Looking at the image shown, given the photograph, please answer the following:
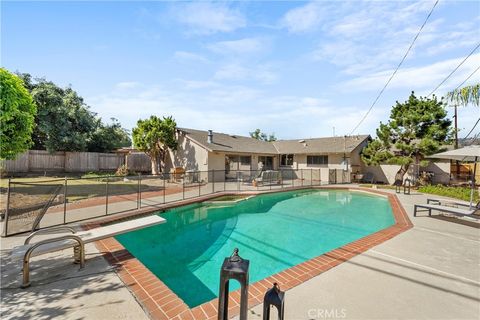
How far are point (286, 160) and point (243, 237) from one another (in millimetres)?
20053

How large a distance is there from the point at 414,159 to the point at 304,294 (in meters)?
20.6

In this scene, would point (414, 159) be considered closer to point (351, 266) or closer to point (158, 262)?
point (351, 266)

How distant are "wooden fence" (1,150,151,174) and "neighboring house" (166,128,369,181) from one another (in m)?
5.51

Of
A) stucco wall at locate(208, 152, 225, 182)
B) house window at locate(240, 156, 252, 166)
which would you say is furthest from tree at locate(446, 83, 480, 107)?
house window at locate(240, 156, 252, 166)

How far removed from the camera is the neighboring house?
20578 mm

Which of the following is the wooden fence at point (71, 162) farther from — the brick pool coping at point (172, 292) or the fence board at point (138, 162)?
the brick pool coping at point (172, 292)

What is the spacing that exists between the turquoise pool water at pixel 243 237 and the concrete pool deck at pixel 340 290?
1.59 m

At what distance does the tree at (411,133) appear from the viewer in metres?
16.8

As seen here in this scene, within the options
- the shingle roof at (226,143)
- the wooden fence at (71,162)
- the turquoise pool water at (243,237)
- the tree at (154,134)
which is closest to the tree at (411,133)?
the turquoise pool water at (243,237)

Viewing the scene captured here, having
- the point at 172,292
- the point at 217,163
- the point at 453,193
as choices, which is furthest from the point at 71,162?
the point at 453,193

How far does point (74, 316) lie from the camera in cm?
297

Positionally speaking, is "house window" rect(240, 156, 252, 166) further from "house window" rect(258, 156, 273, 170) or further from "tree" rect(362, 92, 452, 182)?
"tree" rect(362, 92, 452, 182)

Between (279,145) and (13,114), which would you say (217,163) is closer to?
(279,145)

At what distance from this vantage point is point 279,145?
28.9m
